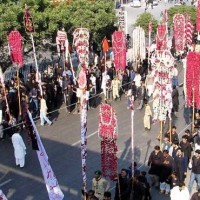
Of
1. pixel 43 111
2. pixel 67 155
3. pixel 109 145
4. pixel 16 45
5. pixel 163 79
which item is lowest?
pixel 67 155

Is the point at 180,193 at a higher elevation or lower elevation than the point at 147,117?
higher

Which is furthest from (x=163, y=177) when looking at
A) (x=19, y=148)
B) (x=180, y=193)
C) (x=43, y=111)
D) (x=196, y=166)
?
(x=43, y=111)

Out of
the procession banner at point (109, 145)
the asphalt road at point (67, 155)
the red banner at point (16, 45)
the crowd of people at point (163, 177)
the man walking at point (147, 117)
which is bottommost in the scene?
the asphalt road at point (67, 155)

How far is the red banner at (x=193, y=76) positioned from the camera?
56.9 feet

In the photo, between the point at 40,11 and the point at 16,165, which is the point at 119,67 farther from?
the point at 16,165

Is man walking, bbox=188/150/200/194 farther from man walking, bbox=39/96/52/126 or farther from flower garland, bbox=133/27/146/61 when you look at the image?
flower garland, bbox=133/27/146/61

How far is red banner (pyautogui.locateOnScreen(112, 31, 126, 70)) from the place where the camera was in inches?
946

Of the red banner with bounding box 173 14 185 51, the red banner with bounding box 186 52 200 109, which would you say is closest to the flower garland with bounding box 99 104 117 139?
the red banner with bounding box 186 52 200 109

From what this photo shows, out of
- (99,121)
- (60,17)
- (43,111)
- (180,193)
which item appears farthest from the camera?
(60,17)

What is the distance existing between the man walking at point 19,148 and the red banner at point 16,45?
5.82 metres

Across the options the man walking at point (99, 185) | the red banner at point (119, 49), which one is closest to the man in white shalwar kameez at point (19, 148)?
the man walking at point (99, 185)

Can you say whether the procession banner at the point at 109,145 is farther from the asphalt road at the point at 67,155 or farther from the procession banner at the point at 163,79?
the procession banner at the point at 163,79

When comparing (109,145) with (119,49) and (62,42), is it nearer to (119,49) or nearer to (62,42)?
(62,42)

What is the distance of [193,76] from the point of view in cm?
1755
